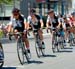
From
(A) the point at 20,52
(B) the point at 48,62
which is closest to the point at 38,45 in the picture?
(B) the point at 48,62

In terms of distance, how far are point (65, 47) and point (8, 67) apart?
7932 mm

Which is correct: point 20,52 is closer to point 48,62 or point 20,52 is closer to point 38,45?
point 48,62

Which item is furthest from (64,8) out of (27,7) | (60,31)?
(60,31)

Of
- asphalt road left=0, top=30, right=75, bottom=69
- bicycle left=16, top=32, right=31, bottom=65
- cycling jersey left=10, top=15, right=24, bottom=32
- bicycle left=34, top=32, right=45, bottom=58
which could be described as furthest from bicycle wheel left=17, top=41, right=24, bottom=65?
bicycle left=34, top=32, right=45, bottom=58

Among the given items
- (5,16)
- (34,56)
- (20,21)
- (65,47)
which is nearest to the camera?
(20,21)

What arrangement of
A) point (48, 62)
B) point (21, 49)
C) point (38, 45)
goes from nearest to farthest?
1. point (21, 49)
2. point (48, 62)
3. point (38, 45)

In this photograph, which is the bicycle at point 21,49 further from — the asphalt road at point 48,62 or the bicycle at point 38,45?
the bicycle at point 38,45

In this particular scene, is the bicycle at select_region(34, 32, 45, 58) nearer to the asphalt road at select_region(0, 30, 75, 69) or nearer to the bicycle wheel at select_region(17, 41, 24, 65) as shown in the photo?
the asphalt road at select_region(0, 30, 75, 69)

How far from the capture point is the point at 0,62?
1374cm

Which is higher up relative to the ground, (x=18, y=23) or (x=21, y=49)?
(x=18, y=23)

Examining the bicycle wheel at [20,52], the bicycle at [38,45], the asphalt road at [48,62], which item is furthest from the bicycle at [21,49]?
the bicycle at [38,45]

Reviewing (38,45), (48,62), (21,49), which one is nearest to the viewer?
(21,49)

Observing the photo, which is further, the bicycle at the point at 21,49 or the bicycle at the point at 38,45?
the bicycle at the point at 38,45

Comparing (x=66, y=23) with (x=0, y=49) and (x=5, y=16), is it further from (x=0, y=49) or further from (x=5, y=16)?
(x=5, y=16)
